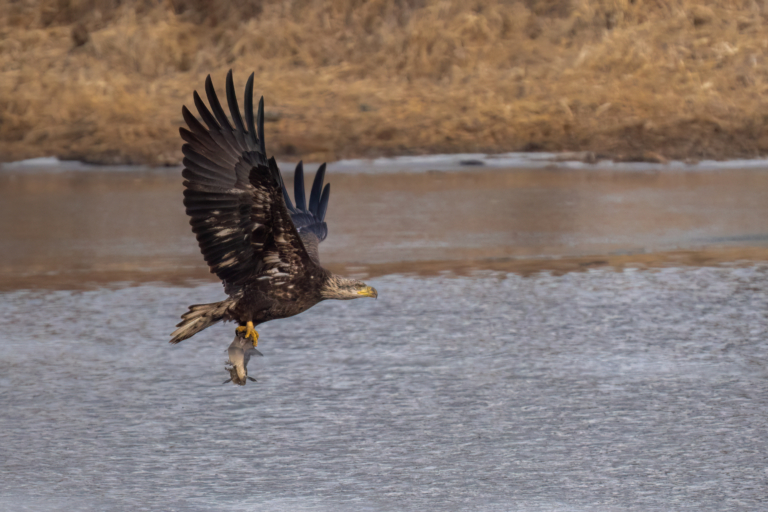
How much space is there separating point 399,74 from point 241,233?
12.2 m

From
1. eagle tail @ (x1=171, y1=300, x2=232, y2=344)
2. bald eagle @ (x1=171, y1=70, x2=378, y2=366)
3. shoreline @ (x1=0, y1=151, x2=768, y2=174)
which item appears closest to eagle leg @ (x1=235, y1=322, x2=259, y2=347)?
bald eagle @ (x1=171, y1=70, x2=378, y2=366)

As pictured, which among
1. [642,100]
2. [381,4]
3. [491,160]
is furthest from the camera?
[381,4]

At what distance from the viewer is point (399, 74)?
16.7 metres

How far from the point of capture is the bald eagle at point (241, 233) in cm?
465

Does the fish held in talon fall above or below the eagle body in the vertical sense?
below

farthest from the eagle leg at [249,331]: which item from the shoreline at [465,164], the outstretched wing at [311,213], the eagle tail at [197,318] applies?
the shoreline at [465,164]

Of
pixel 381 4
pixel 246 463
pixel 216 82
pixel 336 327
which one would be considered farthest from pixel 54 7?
pixel 246 463

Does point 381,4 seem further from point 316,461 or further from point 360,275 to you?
point 316,461

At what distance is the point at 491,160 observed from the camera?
14.6m

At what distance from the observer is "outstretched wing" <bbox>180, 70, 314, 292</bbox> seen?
15.2 feet

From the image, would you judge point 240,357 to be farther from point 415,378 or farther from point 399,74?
point 399,74

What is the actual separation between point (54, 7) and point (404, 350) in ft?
47.9

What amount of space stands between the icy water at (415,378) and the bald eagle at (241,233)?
16.5 inches

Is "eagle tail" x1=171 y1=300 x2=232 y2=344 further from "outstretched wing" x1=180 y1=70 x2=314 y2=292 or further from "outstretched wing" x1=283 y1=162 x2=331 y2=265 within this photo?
"outstretched wing" x1=283 y1=162 x2=331 y2=265
